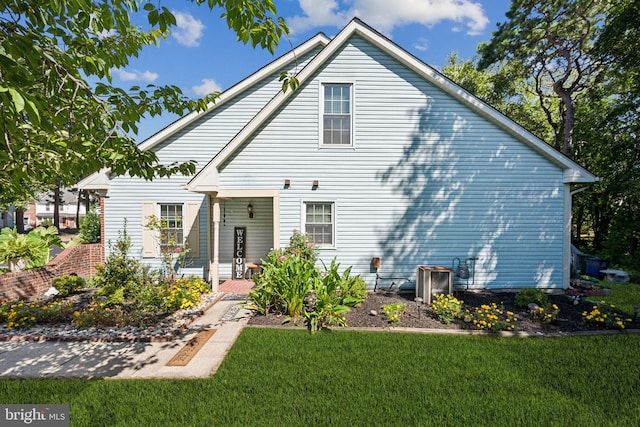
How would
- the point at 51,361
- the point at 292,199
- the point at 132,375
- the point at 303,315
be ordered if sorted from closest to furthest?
the point at 132,375, the point at 51,361, the point at 303,315, the point at 292,199

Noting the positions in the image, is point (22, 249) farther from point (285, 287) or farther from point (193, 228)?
point (285, 287)

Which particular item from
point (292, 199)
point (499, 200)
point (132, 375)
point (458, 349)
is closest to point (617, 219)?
point (499, 200)

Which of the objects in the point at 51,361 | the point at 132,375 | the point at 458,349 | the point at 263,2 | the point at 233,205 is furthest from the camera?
the point at 233,205

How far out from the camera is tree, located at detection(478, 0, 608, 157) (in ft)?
46.6

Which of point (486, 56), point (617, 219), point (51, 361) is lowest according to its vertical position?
point (51, 361)

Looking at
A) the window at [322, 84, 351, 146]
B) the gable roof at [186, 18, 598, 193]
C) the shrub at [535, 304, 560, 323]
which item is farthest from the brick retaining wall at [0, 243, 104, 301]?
the shrub at [535, 304, 560, 323]

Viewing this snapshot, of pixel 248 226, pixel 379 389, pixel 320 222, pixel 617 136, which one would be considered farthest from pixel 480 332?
pixel 617 136

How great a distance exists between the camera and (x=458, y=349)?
4.87 m

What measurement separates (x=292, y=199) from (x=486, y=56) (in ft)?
51.7

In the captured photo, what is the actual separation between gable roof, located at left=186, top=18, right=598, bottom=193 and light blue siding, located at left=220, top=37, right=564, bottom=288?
19 centimetres

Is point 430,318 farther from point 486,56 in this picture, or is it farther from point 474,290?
point 486,56

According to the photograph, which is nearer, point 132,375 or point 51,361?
point 132,375

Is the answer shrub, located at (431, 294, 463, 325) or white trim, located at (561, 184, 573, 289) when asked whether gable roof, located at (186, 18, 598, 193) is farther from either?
shrub, located at (431, 294, 463, 325)

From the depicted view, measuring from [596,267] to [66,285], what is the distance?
18.0 m
